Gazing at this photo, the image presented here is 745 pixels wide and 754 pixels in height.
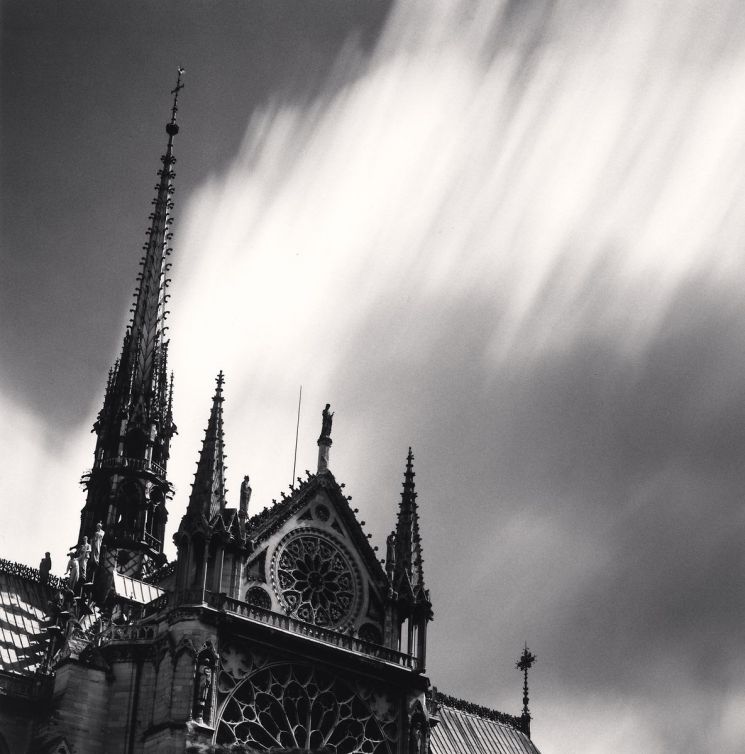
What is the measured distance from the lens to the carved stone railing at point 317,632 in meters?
48.6

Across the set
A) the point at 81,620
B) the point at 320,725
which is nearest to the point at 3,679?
the point at 81,620

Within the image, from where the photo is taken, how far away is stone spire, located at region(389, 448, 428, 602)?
2116 inches

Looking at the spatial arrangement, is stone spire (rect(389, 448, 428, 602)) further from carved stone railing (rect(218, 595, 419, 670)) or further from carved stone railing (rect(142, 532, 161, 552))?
carved stone railing (rect(142, 532, 161, 552))

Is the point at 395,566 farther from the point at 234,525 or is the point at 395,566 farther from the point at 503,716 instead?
the point at 503,716

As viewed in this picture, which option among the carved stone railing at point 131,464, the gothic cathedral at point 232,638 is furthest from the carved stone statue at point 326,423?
the carved stone railing at point 131,464

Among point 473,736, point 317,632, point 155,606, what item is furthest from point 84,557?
point 473,736

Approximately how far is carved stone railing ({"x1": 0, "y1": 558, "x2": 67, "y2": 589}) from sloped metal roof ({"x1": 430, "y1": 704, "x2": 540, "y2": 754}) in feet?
60.6

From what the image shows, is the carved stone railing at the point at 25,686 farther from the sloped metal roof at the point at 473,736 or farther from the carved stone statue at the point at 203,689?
the sloped metal roof at the point at 473,736

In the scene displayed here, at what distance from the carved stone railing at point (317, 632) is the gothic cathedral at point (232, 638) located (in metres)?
0.05

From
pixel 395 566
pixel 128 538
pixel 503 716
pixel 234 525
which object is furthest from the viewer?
pixel 503 716

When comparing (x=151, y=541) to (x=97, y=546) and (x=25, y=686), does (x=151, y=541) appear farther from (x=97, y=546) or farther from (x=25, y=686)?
(x=25, y=686)

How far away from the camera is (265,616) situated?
4909cm

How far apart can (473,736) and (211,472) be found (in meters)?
25.3

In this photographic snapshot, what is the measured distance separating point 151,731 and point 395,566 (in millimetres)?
12253
